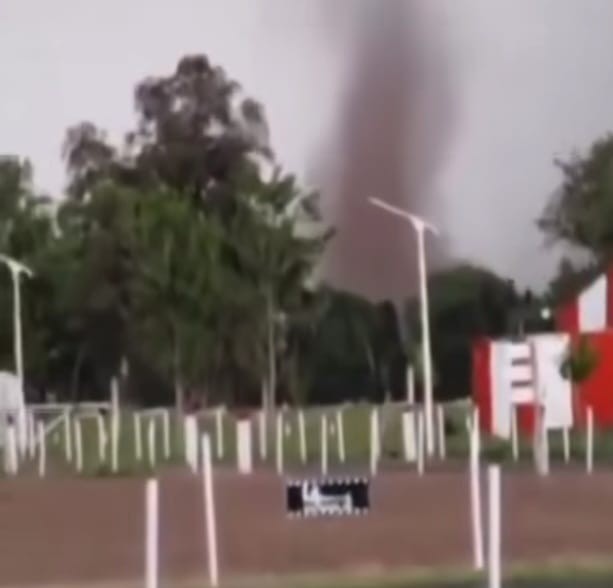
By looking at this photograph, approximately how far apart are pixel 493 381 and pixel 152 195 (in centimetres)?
1448

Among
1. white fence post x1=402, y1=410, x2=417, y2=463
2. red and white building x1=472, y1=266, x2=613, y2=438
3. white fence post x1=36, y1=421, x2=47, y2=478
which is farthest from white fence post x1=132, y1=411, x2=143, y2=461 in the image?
red and white building x1=472, y1=266, x2=613, y2=438

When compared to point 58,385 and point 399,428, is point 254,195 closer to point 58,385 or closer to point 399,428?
point 58,385

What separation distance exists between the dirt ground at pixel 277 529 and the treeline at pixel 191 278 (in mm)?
20817

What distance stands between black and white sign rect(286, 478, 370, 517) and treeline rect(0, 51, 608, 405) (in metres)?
34.3

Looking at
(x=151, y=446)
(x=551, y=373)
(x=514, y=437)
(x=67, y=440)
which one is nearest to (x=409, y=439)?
(x=514, y=437)

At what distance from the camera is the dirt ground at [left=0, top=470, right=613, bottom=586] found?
61.7ft

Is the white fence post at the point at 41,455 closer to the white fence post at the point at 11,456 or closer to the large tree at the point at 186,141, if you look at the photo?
the white fence post at the point at 11,456

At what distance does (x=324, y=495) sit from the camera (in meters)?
15.0

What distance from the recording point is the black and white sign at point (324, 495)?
14.9 meters

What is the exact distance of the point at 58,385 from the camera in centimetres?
5603

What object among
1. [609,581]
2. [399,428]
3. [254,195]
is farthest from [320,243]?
[609,581]

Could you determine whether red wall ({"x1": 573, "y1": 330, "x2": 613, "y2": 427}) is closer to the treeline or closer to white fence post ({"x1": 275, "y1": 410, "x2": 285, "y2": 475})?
white fence post ({"x1": 275, "y1": 410, "x2": 285, "y2": 475})

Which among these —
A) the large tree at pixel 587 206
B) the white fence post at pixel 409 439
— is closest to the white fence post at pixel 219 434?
the white fence post at pixel 409 439

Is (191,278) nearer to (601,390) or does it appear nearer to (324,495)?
(601,390)
